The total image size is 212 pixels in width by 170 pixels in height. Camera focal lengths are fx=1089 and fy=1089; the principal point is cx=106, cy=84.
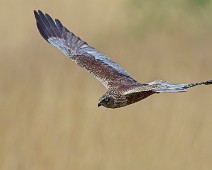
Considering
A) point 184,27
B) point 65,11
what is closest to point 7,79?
point 65,11

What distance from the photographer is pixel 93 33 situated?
9.77 metres

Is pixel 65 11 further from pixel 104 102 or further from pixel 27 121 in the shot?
pixel 104 102

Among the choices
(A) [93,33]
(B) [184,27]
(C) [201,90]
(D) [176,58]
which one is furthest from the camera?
(B) [184,27]

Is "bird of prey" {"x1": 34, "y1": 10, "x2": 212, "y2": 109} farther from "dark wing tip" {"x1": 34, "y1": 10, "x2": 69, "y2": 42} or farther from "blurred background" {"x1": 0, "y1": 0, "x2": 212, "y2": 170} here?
"blurred background" {"x1": 0, "y1": 0, "x2": 212, "y2": 170}

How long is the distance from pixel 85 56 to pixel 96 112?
0.86 meters

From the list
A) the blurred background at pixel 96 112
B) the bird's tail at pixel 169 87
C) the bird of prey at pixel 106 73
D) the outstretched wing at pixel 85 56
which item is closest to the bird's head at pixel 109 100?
the bird of prey at pixel 106 73

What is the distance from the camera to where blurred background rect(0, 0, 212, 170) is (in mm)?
7648

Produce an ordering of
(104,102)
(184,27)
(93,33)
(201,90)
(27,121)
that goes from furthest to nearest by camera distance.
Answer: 1. (184,27)
2. (93,33)
3. (201,90)
4. (27,121)
5. (104,102)

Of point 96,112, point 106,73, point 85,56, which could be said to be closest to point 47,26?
point 85,56

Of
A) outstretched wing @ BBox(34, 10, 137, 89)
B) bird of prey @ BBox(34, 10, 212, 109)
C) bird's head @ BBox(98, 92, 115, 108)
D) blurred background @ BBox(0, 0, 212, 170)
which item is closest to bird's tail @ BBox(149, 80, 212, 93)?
bird of prey @ BBox(34, 10, 212, 109)

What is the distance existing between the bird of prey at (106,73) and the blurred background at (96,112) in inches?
24.9

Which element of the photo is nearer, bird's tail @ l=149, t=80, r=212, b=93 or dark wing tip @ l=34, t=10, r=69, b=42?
bird's tail @ l=149, t=80, r=212, b=93

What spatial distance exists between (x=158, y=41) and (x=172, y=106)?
5.90 ft

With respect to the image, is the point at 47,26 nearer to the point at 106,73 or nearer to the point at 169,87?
the point at 106,73
